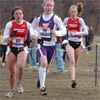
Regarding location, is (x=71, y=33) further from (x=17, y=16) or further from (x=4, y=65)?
(x=4, y=65)

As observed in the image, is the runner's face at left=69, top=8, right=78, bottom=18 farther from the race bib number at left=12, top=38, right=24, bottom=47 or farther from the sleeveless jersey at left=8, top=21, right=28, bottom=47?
the race bib number at left=12, top=38, right=24, bottom=47

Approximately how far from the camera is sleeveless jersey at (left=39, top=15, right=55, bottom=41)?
10.5 metres

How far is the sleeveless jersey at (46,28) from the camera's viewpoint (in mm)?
10453

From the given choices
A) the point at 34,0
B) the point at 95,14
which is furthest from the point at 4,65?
the point at 95,14

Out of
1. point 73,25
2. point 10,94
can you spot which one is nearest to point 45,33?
point 10,94

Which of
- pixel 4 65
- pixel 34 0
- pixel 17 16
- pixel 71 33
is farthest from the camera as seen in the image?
pixel 34 0

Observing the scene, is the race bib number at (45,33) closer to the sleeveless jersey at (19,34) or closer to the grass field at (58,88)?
the sleeveless jersey at (19,34)

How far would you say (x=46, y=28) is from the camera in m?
10.5

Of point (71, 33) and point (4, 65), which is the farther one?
point (4, 65)

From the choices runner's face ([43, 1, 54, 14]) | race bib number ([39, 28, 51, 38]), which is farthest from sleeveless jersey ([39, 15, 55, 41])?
runner's face ([43, 1, 54, 14])

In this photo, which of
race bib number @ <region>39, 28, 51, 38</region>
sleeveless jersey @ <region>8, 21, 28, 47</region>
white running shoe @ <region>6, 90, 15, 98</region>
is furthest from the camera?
race bib number @ <region>39, 28, 51, 38</region>

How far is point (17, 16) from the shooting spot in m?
10.2

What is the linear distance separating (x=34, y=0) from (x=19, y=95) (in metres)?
41.4

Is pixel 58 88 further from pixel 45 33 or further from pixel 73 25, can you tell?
pixel 45 33
